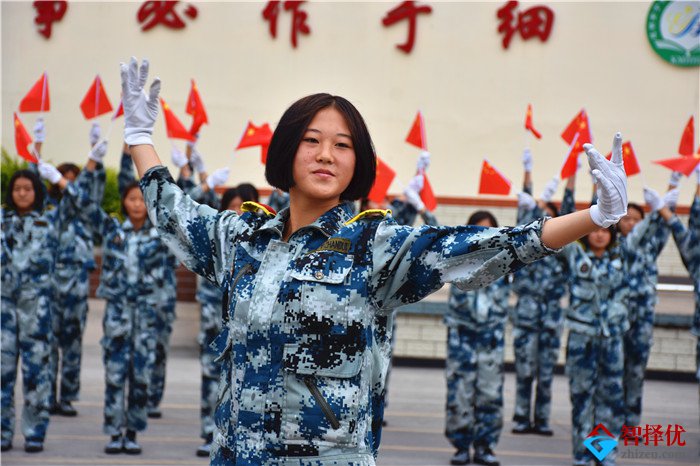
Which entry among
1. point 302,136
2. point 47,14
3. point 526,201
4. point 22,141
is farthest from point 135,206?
point 47,14

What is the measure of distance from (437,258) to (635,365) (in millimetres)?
6610

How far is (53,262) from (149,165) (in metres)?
4.64

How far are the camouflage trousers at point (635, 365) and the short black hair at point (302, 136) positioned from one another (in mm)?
6454

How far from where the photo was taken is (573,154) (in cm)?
814

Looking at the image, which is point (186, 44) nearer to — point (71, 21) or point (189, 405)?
point (71, 21)

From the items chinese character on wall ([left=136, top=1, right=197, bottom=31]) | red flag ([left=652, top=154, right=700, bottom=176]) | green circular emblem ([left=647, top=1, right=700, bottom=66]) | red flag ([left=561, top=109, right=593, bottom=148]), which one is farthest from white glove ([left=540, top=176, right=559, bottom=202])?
chinese character on wall ([left=136, top=1, right=197, bottom=31])

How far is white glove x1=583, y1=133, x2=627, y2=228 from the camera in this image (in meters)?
2.42

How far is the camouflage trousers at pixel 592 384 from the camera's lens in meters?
7.09

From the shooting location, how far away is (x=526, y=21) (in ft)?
49.0

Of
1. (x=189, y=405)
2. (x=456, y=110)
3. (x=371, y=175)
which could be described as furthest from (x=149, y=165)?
(x=456, y=110)

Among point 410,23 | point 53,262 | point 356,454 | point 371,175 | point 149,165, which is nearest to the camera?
point 356,454

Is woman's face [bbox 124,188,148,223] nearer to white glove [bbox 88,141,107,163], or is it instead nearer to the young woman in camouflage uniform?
white glove [bbox 88,141,107,163]

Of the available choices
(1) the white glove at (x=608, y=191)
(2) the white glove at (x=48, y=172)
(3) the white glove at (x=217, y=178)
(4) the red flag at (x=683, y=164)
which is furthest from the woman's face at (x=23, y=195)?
(1) the white glove at (x=608, y=191)

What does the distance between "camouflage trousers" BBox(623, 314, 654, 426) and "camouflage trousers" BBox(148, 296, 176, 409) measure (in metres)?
3.83
